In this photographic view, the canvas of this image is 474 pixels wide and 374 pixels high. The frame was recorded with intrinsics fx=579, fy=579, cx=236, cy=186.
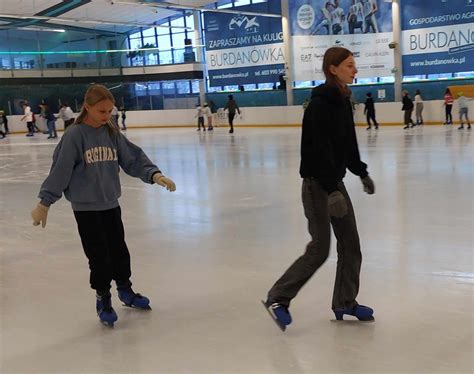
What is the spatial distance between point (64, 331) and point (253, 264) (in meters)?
1.44

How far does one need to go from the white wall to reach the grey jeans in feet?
58.0

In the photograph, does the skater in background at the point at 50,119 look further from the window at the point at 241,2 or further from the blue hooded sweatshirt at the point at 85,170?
the blue hooded sweatshirt at the point at 85,170

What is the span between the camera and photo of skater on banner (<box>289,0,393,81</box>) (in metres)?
21.9

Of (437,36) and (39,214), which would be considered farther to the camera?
(437,36)

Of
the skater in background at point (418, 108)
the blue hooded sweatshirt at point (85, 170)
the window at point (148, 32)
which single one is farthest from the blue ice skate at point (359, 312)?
the window at point (148, 32)

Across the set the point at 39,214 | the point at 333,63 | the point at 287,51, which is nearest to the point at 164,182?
the point at 39,214

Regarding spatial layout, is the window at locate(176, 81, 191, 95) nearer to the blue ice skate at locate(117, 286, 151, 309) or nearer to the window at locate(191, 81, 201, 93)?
the window at locate(191, 81, 201, 93)

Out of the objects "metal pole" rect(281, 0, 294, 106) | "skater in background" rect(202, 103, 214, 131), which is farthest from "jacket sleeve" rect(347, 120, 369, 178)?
"metal pole" rect(281, 0, 294, 106)

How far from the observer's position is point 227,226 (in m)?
5.27

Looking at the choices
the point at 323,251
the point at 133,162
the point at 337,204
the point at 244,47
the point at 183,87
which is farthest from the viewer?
the point at 183,87

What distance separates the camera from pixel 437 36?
67.5 ft

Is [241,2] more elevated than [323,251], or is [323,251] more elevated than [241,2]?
[241,2]

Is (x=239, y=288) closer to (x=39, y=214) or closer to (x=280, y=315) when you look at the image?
(x=280, y=315)

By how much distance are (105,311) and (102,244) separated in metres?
0.36
